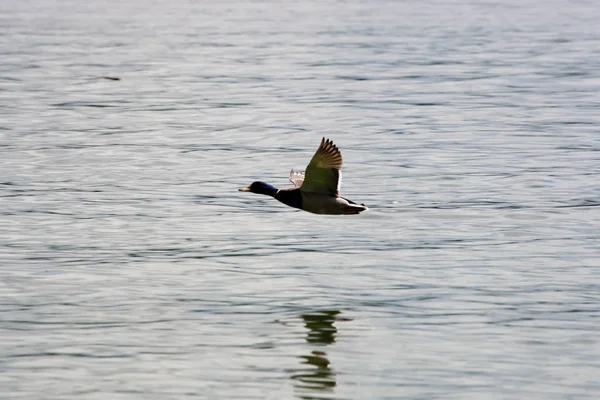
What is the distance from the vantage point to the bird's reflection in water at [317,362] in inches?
486

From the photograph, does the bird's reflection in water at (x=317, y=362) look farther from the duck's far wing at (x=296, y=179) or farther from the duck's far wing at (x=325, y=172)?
the duck's far wing at (x=296, y=179)

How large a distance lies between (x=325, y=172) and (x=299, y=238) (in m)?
1.97

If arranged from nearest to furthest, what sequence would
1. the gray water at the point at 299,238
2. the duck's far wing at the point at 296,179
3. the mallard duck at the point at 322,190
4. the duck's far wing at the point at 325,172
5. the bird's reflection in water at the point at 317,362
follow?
1. the bird's reflection in water at the point at 317,362
2. the gray water at the point at 299,238
3. the duck's far wing at the point at 325,172
4. the mallard duck at the point at 322,190
5. the duck's far wing at the point at 296,179

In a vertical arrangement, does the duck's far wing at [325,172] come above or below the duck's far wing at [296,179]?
above

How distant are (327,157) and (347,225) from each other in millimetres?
3378

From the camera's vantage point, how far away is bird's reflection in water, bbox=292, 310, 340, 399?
12.3m

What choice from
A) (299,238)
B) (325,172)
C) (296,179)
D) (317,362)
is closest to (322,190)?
(325,172)

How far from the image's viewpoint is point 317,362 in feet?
43.1

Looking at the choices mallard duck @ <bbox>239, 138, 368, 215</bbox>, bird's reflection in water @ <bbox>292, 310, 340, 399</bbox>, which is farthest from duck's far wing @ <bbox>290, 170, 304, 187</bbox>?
bird's reflection in water @ <bbox>292, 310, 340, 399</bbox>

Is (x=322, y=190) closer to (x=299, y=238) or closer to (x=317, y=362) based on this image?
(x=299, y=238)

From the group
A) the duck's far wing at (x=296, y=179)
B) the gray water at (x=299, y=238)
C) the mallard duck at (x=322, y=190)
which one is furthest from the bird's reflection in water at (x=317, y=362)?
the duck's far wing at (x=296, y=179)

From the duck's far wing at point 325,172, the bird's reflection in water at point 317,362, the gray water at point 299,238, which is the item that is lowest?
the gray water at point 299,238

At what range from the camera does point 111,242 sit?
18.7 metres

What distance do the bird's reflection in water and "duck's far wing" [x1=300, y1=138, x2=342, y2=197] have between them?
2720 millimetres
